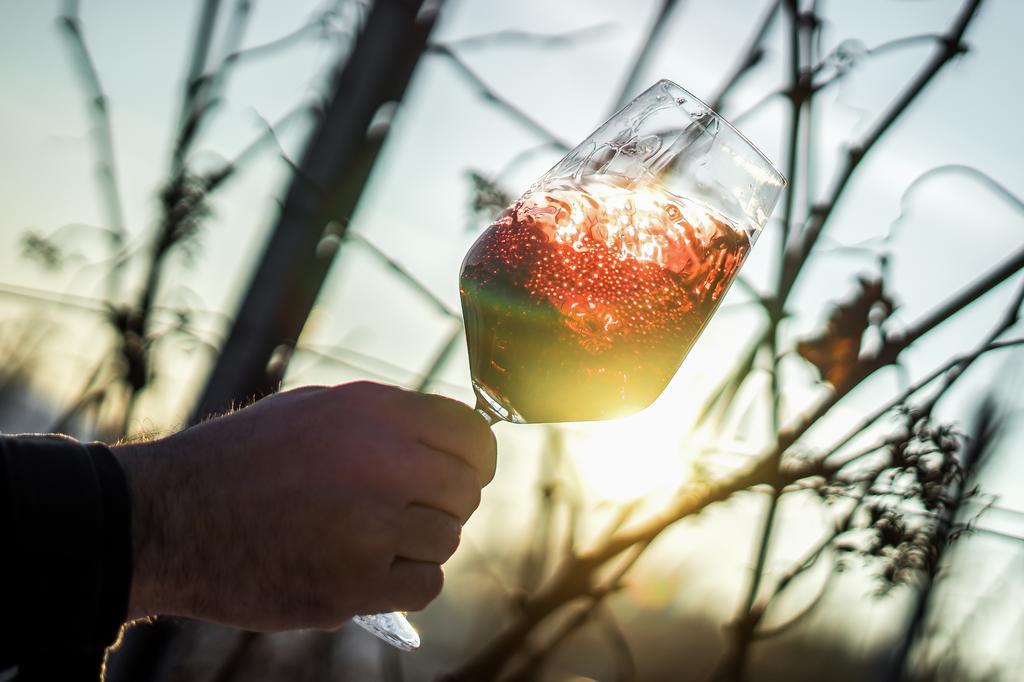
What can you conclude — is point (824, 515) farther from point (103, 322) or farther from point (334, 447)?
point (103, 322)

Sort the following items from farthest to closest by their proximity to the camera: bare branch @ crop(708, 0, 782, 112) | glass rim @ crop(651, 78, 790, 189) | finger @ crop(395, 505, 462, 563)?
1. bare branch @ crop(708, 0, 782, 112)
2. glass rim @ crop(651, 78, 790, 189)
3. finger @ crop(395, 505, 462, 563)

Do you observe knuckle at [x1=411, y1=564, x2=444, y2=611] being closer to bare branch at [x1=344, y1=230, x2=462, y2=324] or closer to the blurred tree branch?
the blurred tree branch

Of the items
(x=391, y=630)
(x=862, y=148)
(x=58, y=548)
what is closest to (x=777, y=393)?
(x=862, y=148)

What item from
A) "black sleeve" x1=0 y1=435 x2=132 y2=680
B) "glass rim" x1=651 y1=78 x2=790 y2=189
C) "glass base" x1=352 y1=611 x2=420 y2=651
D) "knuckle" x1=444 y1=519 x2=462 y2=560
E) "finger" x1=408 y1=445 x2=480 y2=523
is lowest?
"glass base" x1=352 y1=611 x2=420 y2=651

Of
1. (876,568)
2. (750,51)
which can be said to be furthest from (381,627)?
(750,51)

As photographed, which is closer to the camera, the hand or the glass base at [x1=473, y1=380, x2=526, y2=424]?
the hand

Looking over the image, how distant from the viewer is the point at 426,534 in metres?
0.91

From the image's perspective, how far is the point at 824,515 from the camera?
124 cm

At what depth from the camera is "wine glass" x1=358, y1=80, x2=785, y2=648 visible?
3.21 feet

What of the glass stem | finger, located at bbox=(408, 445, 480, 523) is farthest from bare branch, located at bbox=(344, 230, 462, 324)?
finger, located at bbox=(408, 445, 480, 523)

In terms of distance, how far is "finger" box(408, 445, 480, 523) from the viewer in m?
0.88

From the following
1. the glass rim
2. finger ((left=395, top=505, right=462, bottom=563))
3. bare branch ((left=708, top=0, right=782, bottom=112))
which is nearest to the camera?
finger ((left=395, top=505, right=462, bottom=563))

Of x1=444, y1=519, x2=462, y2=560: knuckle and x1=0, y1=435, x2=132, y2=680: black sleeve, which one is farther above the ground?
x1=444, y1=519, x2=462, y2=560: knuckle

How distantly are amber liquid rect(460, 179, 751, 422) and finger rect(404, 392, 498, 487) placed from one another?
0.35 ft
